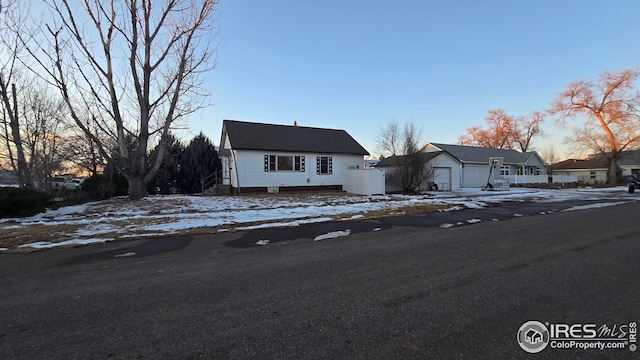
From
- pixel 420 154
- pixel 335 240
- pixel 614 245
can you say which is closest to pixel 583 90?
pixel 420 154

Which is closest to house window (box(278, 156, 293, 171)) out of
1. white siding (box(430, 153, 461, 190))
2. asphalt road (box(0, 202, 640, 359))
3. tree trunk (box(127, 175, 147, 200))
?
tree trunk (box(127, 175, 147, 200))

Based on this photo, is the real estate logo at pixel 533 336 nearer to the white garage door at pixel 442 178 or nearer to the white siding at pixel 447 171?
the white siding at pixel 447 171

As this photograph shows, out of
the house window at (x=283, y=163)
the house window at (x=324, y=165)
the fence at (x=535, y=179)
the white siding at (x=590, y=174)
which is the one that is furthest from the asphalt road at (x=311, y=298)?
the white siding at (x=590, y=174)

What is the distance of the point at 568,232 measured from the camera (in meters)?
7.12

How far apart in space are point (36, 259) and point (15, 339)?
3.64 meters

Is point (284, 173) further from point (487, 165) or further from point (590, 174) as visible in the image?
→ point (590, 174)

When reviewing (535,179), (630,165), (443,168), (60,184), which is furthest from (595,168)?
(60,184)

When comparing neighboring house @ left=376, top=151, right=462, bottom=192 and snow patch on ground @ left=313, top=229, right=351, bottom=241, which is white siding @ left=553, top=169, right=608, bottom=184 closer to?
neighboring house @ left=376, top=151, right=462, bottom=192

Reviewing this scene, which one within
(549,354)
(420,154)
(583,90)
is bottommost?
(549,354)

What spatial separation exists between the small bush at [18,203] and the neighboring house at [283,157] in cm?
1019

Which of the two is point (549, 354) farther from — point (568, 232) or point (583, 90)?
point (583, 90)

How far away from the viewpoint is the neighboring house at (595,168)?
156ft

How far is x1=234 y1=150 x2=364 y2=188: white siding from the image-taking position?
65.0 feet

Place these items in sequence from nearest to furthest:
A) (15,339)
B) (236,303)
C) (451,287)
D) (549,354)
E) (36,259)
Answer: (549,354)
(15,339)
(236,303)
(451,287)
(36,259)
